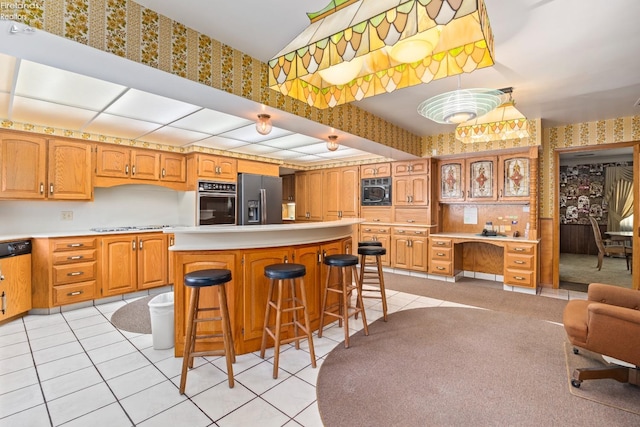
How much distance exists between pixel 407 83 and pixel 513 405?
221 centimetres

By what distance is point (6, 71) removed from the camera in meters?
2.24

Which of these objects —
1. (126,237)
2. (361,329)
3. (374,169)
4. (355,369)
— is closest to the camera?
(355,369)

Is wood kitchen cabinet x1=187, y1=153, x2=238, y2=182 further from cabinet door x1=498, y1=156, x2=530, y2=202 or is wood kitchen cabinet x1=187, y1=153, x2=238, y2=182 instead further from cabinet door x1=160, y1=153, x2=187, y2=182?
cabinet door x1=498, y1=156, x2=530, y2=202

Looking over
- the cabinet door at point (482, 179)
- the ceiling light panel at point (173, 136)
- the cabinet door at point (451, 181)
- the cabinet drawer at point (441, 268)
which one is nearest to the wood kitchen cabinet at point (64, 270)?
the ceiling light panel at point (173, 136)

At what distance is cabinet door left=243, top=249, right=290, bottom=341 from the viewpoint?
247 centimetres

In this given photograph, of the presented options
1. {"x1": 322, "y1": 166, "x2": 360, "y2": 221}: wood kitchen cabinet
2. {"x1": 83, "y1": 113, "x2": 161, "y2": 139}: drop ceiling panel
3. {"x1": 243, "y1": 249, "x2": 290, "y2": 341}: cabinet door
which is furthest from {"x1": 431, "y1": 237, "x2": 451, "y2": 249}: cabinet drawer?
{"x1": 83, "y1": 113, "x2": 161, "y2": 139}: drop ceiling panel

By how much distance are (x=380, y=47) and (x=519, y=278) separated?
446 centimetres

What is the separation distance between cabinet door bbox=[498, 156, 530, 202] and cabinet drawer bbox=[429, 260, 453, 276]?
1.42m

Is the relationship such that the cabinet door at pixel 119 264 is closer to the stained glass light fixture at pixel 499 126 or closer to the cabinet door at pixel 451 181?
the stained glass light fixture at pixel 499 126

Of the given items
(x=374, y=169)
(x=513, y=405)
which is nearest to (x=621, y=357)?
(x=513, y=405)

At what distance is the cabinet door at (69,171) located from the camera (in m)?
3.57

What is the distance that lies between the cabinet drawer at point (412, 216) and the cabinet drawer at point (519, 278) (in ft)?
4.93

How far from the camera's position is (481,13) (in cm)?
123

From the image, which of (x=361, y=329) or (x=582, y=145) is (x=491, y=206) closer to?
→ (x=582, y=145)
